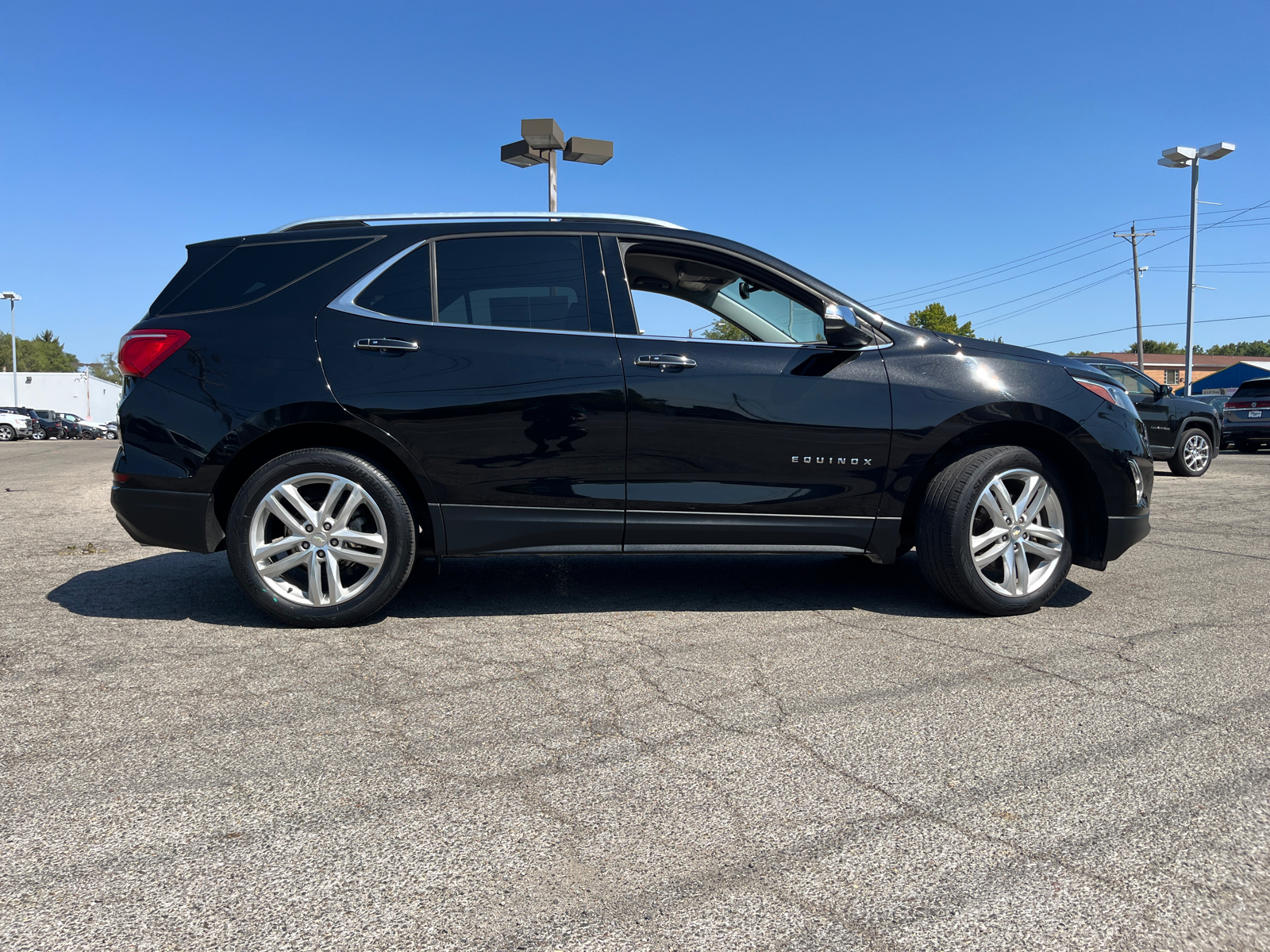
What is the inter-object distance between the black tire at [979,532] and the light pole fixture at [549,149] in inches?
362

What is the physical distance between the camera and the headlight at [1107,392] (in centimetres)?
423

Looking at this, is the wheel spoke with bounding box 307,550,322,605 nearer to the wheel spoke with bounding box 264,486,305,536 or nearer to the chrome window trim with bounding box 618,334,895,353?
the wheel spoke with bounding box 264,486,305,536

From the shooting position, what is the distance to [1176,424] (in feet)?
41.1

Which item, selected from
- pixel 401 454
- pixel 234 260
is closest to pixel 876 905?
pixel 401 454

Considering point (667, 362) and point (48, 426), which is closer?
point (667, 362)

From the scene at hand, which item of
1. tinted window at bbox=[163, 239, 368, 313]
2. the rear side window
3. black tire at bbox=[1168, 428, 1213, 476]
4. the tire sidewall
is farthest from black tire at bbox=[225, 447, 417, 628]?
the rear side window

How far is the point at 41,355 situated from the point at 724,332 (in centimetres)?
15171

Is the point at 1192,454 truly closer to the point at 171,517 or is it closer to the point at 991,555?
the point at 991,555

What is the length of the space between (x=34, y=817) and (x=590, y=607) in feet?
8.15

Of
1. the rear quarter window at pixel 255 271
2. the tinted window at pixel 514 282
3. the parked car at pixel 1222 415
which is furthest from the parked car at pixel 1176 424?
the rear quarter window at pixel 255 271

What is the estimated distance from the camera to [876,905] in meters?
1.76

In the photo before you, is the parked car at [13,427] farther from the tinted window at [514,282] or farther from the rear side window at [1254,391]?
the rear side window at [1254,391]

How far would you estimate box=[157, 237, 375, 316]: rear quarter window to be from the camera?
3.93 m

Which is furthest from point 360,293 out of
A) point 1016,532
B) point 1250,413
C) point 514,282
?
point 1250,413
